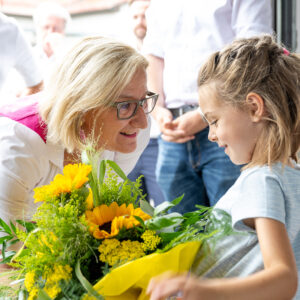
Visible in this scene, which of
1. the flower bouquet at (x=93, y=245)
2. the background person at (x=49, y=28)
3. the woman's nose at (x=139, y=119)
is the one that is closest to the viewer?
the flower bouquet at (x=93, y=245)

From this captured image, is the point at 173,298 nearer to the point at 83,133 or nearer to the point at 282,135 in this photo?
the point at 282,135

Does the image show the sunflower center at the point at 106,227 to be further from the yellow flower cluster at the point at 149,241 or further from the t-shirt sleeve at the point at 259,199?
the t-shirt sleeve at the point at 259,199

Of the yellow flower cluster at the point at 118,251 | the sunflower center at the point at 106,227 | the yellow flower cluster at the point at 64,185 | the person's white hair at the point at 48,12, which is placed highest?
the person's white hair at the point at 48,12

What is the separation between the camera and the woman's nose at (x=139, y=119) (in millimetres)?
1526

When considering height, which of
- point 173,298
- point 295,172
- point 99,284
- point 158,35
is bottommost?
point 173,298

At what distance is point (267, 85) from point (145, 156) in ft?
4.63

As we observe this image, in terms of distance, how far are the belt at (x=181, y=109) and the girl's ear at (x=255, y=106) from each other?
2.75 ft

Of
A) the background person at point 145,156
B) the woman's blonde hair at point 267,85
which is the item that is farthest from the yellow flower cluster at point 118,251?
the background person at point 145,156

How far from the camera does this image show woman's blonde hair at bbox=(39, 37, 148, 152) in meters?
1.46

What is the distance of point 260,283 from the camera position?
83cm

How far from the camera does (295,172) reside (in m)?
1.07

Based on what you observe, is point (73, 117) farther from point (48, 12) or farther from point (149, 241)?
point (48, 12)

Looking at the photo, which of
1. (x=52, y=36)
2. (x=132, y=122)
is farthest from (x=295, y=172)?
(x=52, y=36)

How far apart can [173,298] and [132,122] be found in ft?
2.24
